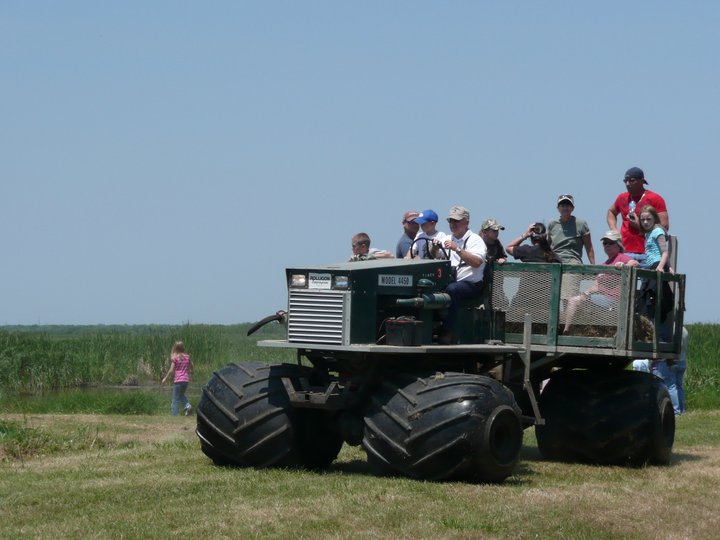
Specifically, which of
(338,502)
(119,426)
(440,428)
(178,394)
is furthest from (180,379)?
(338,502)

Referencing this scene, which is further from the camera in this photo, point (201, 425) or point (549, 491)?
point (201, 425)

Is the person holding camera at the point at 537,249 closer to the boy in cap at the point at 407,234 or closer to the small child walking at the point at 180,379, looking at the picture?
the boy in cap at the point at 407,234

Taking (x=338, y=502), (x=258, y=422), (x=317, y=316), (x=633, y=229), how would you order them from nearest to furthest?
1. (x=338, y=502)
2. (x=317, y=316)
3. (x=258, y=422)
4. (x=633, y=229)

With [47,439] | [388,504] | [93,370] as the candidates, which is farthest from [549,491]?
[93,370]

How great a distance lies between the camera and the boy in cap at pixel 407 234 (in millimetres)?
12812

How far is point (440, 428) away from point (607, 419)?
2988 millimetres

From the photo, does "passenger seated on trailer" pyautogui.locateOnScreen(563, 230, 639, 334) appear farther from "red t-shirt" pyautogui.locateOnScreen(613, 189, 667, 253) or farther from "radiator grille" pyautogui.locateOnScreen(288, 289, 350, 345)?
"radiator grille" pyautogui.locateOnScreen(288, 289, 350, 345)

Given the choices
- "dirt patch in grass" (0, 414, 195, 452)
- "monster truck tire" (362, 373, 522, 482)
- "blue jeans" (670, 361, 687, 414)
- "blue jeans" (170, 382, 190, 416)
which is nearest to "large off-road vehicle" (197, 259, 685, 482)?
"monster truck tire" (362, 373, 522, 482)

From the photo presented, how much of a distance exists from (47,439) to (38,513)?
5.11m

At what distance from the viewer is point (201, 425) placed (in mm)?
11242

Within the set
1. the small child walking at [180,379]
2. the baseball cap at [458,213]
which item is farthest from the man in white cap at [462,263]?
the small child walking at [180,379]

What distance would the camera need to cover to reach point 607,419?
40.8ft

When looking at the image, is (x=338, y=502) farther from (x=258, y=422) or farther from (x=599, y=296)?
(x=599, y=296)

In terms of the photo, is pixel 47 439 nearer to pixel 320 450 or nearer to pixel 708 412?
pixel 320 450
